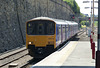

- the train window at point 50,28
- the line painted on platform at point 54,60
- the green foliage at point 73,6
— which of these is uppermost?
the green foliage at point 73,6

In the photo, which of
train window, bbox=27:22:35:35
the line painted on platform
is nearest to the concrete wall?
train window, bbox=27:22:35:35

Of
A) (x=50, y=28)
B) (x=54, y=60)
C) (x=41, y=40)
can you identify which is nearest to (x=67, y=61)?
(x=54, y=60)

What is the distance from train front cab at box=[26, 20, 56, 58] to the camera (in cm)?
1462

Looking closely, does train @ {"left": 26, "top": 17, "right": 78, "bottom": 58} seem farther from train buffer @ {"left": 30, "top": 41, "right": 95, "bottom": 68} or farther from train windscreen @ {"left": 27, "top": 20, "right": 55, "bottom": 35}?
train buffer @ {"left": 30, "top": 41, "right": 95, "bottom": 68}

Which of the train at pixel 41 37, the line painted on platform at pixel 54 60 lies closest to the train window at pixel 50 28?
the train at pixel 41 37

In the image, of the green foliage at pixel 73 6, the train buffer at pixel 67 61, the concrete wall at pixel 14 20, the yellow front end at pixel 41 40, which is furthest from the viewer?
the green foliage at pixel 73 6

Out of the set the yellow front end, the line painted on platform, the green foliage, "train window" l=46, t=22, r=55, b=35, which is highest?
the green foliage

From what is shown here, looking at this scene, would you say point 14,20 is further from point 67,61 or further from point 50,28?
point 67,61

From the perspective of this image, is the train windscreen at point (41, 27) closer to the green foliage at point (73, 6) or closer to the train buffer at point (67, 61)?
the train buffer at point (67, 61)

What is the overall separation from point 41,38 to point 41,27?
0.86m

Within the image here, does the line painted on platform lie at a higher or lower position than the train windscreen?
lower

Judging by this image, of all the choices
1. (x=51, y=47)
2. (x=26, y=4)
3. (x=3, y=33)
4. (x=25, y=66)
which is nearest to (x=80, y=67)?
(x=25, y=66)

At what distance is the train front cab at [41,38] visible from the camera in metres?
14.6

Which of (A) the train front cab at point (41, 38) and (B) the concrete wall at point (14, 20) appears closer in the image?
(A) the train front cab at point (41, 38)
